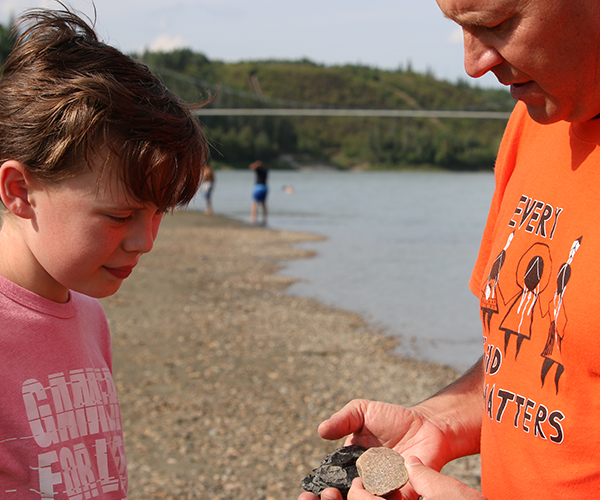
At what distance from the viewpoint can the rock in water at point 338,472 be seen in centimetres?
180

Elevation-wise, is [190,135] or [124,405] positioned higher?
[190,135]

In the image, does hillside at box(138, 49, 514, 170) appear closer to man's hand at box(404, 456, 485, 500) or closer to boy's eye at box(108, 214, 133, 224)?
boy's eye at box(108, 214, 133, 224)

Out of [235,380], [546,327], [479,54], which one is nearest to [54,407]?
[546,327]

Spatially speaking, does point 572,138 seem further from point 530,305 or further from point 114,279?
point 114,279

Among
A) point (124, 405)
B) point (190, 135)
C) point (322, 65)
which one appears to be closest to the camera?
point (190, 135)

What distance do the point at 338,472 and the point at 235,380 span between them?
180 inches

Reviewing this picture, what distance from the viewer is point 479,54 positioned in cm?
148

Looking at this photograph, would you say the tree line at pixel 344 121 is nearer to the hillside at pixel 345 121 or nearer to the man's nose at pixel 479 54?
the hillside at pixel 345 121

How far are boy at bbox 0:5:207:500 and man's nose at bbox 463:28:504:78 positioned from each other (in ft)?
2.61

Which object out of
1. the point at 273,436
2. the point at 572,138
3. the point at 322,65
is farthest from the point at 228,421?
the point at 322,65

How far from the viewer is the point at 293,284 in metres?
12.3

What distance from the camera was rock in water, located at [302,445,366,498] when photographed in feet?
5.90

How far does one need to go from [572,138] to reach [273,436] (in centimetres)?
416

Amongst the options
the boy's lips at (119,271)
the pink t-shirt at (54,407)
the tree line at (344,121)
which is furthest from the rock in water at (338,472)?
the tree line at (344,121)
